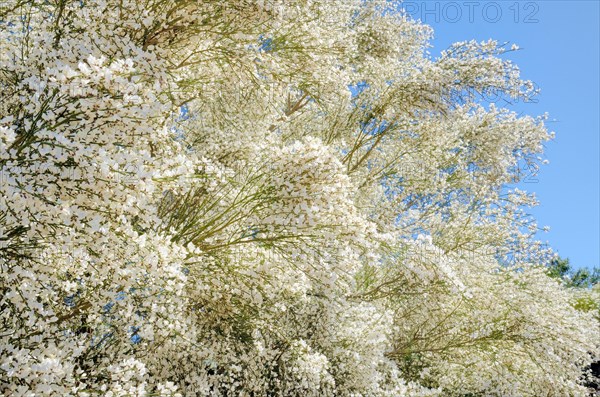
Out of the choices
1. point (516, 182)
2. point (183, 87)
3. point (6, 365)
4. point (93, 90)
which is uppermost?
point (516, 182)

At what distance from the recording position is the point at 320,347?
977 cm

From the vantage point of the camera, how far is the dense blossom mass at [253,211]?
15.0ft

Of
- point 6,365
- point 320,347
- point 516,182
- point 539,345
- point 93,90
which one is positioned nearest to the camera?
point 93,90

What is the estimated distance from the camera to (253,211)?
6383 millimetres

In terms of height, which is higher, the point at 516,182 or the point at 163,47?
the point at 516,182

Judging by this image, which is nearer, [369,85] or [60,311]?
[60,311]

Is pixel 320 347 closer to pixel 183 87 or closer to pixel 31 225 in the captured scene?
pixel 183 87

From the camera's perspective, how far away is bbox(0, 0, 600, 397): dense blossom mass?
458 centimetres

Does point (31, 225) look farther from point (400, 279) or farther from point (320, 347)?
point (400, 279)

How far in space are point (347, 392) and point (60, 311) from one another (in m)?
5.63

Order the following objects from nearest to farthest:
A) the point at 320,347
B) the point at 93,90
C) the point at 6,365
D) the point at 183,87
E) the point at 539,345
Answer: the point at 93,90, the point at 6,365, the point at 183,87, the point at 320,347, the point at 539,345

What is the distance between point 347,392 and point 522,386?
444 cm

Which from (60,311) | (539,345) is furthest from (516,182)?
(60,311)

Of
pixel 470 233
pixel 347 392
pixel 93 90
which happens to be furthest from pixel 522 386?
pixel 93 90
